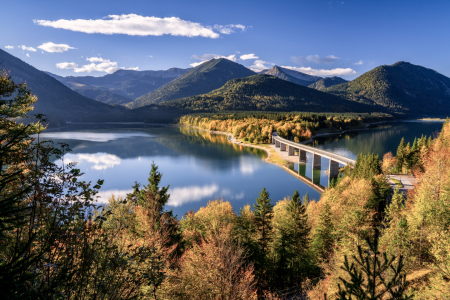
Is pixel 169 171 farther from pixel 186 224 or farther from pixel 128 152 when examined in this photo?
pixel 186 224

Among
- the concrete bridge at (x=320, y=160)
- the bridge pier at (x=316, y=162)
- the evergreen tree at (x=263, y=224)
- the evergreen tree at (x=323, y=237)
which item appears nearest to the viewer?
the evergreen tree at (x=323, y=237)

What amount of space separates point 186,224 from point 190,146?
79.2 m

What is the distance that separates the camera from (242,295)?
622 inches

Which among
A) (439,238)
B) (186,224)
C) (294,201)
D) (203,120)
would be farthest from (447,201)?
(203,120)

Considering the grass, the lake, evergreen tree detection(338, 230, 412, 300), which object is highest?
evergreen tree detection(338, 230, 412, 300)

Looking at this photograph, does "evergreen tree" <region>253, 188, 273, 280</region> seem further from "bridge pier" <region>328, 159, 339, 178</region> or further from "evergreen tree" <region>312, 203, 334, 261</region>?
"bridge pier" <region>328, 159, 339, 178</region>

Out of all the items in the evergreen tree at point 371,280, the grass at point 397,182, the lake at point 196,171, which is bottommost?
the lake at point 196,171

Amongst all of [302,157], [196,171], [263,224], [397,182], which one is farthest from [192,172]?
[397,182]

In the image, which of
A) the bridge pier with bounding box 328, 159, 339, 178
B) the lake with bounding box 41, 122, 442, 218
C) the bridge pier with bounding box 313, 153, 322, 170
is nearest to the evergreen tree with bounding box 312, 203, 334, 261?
the lake with bounding box 41, 122, 442, 218

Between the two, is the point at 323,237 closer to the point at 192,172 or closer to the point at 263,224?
the point at 263,224

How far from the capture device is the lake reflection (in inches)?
1949

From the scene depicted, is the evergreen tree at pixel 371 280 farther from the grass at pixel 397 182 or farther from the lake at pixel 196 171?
the grass at pixel 397 182

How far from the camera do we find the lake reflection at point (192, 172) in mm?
49500

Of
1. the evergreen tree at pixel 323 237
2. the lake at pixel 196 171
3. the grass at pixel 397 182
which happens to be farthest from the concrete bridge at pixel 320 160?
the evergreen tree at pixel 323 237
